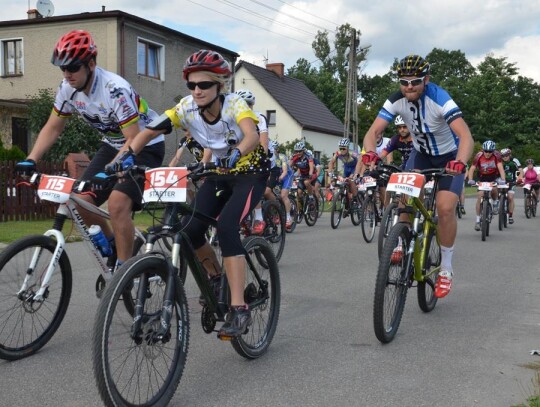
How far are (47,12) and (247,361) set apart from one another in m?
26.1

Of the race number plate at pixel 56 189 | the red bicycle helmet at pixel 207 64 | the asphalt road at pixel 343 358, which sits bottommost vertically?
the asphalt road at pixel 343 358

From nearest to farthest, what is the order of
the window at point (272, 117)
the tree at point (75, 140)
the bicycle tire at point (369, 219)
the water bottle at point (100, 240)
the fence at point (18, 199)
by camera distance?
the water bottle at point (100, 240), the bicycle tire at point (369, 219), the fence at point (18, 199), the tree at point (75, 140), the window at point (272, 117)

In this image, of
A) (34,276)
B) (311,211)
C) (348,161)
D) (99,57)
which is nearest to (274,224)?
(34,276)

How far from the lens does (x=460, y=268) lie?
27.9 feet

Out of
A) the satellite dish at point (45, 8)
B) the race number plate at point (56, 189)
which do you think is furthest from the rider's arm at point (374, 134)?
the satellite dish at point (45, 8)

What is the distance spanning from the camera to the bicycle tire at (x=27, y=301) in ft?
13.0

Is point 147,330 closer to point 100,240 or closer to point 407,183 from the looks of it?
point 100,240

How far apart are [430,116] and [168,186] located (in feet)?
9.53

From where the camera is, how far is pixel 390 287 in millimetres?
4742

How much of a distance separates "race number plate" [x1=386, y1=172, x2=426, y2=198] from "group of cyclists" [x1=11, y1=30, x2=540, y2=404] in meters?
0.23

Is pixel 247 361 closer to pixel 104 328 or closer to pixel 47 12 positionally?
pixel 104 328

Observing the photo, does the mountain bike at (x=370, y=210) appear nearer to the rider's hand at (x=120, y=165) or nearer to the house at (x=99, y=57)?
the rider's hand at (x=120, y=165)

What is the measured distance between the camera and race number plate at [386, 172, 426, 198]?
4.87m

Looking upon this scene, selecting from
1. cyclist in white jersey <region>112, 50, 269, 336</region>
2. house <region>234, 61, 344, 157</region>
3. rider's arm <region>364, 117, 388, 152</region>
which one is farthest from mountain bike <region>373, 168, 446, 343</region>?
house <region>234, 61, 344, 157</region>
